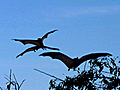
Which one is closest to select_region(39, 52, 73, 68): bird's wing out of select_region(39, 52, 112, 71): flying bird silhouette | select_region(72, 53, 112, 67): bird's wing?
select_region(39, 52, 112, 71): flying bird silhouette

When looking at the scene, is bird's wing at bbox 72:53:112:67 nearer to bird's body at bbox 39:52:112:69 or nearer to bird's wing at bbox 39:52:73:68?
bird's body at bbox 39:52:112:69

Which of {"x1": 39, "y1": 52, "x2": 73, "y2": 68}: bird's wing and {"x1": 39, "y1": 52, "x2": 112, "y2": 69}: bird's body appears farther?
{"x1": 39, "y1": 52, "x2": 73, "y2": 68}: bird's wing

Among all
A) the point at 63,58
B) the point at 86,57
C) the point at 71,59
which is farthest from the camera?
the point at 63,58

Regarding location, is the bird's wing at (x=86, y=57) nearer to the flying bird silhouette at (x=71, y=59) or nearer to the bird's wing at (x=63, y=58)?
the flying bird silhouette at (x=71, y=59)

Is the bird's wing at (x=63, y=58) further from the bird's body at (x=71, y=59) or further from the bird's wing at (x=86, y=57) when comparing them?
the bird's wing at (x=86, y=57)

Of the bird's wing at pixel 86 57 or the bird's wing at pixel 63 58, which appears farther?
the bird's wing at pixel 63 58

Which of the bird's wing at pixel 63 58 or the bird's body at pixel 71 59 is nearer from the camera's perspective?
the bird's body at pixel 71 59

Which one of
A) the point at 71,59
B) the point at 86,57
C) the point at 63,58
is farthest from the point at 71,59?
the point at 86,57

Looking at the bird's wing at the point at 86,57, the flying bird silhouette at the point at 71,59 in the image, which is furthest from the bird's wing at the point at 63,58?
the bird's wing at the point at 86,57

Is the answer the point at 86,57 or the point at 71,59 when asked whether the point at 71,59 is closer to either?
the point at 71,59

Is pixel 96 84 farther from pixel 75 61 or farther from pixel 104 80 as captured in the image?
pixel 75 61

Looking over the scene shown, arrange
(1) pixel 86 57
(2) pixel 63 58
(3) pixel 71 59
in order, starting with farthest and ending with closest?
(2) pixel 63 58 → (3) pixel 71 59 → (1) pixel 86 57

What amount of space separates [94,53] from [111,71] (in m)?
1.30

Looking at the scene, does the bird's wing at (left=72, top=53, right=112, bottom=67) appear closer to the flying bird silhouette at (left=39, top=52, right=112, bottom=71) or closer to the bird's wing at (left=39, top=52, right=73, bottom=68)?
the flying bird silhouette at (left=39, top=52, right=112, bottom=71)
